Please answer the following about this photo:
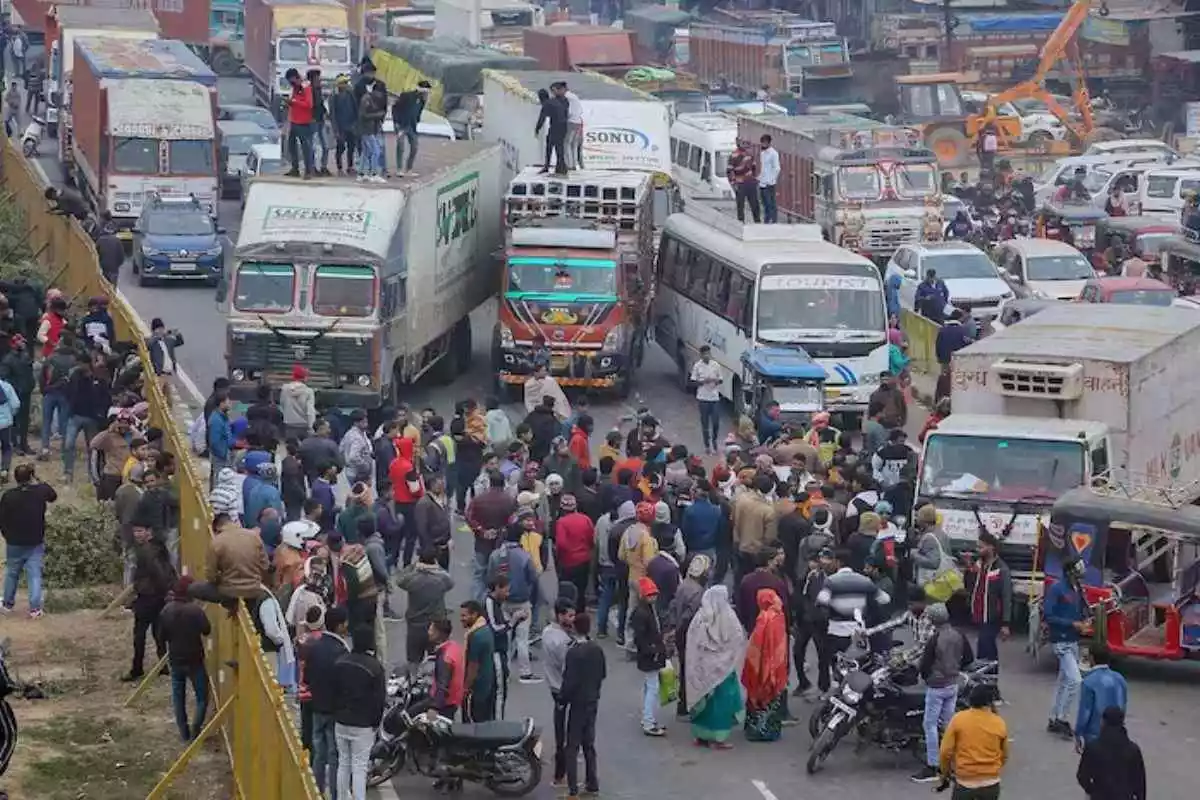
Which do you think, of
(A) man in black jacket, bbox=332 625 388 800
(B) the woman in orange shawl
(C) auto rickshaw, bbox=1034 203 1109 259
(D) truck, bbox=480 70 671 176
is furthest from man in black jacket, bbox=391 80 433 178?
(A) man in black jacket, bbox=332 625 388 800

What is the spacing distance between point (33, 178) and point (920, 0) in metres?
41.4

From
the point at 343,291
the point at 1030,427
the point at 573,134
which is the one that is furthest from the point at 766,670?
the point at 573,134

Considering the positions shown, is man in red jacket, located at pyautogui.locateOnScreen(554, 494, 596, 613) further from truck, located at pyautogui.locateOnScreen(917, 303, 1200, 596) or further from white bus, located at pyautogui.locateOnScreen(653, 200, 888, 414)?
white bus, located at pyautogui.locateOnScreen(653, 200, 888, 414)

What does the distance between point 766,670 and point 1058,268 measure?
23466 millimetres

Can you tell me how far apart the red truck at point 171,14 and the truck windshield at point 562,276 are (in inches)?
1413


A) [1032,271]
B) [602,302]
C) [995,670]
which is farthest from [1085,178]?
[995,670]

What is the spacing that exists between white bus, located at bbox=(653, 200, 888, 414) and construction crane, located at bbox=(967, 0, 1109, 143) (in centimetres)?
Result: 2816

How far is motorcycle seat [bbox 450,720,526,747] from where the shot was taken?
19.0 m

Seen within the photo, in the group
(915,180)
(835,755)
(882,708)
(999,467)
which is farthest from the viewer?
(915,180)

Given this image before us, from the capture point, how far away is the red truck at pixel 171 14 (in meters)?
71.0

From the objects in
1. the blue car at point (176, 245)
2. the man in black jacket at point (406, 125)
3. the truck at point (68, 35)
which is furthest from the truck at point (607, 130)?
the truck at point (68, 35)

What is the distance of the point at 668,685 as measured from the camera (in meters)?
21.3

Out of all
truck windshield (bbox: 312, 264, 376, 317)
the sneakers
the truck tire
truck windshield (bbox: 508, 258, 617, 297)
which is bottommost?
the truck tire

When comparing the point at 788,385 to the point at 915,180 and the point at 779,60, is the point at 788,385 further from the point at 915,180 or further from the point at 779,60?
the point at 779,60
